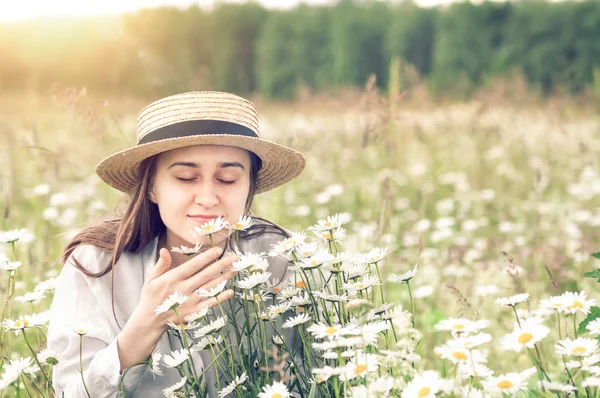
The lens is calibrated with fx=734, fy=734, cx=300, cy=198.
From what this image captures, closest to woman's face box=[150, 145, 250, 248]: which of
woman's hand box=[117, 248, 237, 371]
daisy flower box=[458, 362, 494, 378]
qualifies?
woman's hand box=[117, 248, 237, 371]

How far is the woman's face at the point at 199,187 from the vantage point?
2.03m

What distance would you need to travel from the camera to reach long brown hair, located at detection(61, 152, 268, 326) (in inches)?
86.9

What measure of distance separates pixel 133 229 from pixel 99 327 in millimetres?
320

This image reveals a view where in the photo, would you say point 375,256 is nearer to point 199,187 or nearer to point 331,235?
point 331,235

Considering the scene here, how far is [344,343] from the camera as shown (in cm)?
137

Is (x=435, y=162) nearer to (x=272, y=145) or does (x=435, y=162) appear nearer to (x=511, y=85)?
(x=511, y=85)

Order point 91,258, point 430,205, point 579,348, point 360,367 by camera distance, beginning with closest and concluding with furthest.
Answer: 1. point 360,367
2. point 579,348
3. point 91,258
4. point 430,205

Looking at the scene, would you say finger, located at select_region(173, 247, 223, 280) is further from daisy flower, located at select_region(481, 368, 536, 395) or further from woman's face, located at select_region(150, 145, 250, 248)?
daisy flower, located at select_region(481, 368, 536, 395)

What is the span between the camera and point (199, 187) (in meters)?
2.06

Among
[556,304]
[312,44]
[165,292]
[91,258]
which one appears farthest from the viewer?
[312,44]

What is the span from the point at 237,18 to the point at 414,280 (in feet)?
70.6

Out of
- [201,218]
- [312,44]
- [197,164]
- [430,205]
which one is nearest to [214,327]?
[201,218]

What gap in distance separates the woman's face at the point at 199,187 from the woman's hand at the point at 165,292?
0.21 meters

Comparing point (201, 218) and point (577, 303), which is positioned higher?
point (201, 218)
